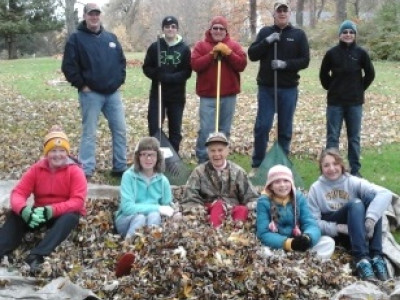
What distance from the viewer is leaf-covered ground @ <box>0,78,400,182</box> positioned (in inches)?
382

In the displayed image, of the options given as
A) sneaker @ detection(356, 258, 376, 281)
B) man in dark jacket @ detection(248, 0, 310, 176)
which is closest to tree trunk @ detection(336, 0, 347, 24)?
man in dark jacket @ detection(248, 0, 310, 176)

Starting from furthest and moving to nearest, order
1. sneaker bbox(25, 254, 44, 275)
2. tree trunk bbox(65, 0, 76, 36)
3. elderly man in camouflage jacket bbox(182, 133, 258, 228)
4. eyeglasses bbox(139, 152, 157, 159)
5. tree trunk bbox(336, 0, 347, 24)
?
tree trunk bbox(336, 0, 347, 24) < tree trunk bbox(65, 0, 76, 36) < elderly man in camouflage jacket bbox(182, 133, 258, 228) < eyeglasses bbox(139, 152, 157, 159) < sneaker bbox(25, 254, 44, 275)

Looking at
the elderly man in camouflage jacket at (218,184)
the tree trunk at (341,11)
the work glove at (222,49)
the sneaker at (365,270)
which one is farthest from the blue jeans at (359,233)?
the tree trunk at (341,11)

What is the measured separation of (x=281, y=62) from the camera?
24.4 feet

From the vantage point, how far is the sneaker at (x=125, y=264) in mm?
5035

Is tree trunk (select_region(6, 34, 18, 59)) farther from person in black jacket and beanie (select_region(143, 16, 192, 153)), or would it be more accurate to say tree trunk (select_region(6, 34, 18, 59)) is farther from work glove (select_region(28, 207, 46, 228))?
work glove (select_region(28, 207, 46, 228))

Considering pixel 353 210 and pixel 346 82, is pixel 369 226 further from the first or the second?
pixel 346 82

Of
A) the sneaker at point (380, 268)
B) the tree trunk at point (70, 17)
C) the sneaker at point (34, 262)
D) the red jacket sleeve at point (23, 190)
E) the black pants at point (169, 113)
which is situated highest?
the tree trunk at point (70, 17)

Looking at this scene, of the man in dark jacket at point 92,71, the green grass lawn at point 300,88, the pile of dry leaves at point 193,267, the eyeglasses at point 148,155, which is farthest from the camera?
the green grass lawn at point 300,88

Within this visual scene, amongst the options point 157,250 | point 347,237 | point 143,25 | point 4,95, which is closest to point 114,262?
point 157,250

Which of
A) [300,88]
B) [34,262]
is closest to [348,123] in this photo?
[34,262]

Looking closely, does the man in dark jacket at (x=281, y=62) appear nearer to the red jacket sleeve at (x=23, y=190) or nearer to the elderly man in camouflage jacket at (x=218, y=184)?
the elderly man in camouflage jacket at (x=218, y=184)

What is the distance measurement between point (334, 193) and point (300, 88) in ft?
42.4

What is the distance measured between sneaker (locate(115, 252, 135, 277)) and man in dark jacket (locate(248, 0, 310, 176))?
3.27 metres
